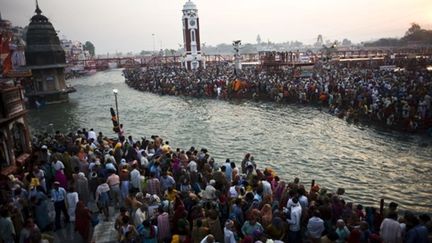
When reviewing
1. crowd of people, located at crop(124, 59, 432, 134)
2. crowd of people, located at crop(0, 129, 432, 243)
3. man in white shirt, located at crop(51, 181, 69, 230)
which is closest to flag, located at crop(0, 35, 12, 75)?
crowd of people, located at crop(0, 129, 432, 243)

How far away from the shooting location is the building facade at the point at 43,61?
40156 mm

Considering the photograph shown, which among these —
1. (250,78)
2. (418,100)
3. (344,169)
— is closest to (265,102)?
(250,78)

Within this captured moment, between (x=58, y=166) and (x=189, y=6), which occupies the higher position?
(x=189, y=6)

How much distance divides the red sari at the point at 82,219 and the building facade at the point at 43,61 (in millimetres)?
34506

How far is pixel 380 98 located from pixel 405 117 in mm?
3616

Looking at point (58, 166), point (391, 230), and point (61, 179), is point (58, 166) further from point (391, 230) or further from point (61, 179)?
point (391, 230)

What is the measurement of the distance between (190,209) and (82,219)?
2.73 m

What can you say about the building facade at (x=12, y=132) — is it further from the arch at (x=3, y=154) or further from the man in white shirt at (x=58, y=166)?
the man in white shirt at (x=58, y=166)

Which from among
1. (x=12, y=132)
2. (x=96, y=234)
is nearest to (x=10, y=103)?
(x=12, y=132)

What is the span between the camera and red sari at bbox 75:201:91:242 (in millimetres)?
9535

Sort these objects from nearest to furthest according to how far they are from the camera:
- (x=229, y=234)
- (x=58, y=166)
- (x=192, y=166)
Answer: (x=229, y=234) → (x=58, y=166) → (x=192, y=166)

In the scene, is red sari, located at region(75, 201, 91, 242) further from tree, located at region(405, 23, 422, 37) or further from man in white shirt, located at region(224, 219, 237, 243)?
tree, located at region(405, 23, 422, 37)

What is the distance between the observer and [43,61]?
40500 mm

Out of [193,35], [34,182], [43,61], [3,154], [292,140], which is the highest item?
[193,35]
